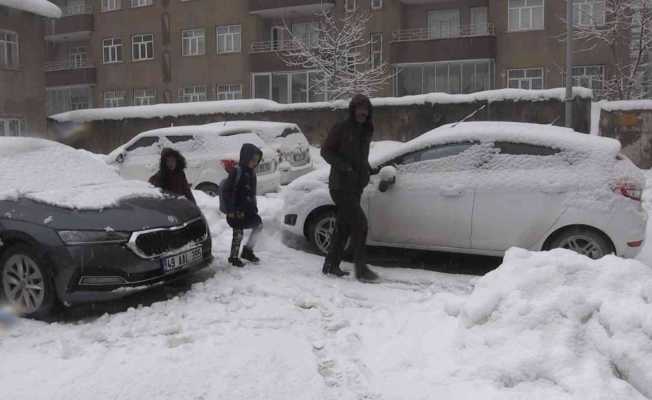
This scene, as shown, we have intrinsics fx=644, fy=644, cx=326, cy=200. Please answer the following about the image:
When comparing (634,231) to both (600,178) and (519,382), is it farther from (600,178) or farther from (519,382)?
(519,382)

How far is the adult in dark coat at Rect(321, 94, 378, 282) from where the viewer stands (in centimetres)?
648

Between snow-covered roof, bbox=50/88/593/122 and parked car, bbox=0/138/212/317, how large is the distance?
15.0m

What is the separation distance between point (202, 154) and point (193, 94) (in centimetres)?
2489

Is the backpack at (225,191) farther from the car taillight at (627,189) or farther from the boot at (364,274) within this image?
the car taillight at (627,189)

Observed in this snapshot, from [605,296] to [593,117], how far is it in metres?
17.1

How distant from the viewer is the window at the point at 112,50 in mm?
37875

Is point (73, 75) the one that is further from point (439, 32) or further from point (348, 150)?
point (348, 150)

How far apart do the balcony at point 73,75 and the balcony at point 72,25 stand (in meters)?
1.74

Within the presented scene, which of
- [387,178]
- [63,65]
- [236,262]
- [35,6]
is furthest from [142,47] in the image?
[387,178]

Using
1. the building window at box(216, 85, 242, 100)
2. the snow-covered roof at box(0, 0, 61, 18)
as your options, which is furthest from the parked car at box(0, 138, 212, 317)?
the building window at box(216, 85, 242, 100)

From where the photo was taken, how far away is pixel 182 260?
19.2ft

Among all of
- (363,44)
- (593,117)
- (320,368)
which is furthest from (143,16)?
(320,368)

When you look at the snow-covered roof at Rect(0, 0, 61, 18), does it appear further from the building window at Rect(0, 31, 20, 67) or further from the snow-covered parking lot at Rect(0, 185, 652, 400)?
the snow-covered parking lot at Rect(0, 185, 652, 400)

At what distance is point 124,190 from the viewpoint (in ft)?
20.6
